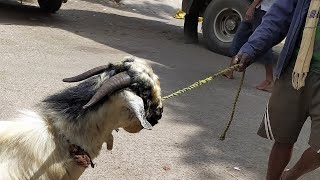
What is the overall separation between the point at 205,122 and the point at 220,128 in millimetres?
217

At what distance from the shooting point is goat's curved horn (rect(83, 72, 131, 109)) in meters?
2.88

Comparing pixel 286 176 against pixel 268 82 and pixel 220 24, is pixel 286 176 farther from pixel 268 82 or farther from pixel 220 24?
pixel 220 24

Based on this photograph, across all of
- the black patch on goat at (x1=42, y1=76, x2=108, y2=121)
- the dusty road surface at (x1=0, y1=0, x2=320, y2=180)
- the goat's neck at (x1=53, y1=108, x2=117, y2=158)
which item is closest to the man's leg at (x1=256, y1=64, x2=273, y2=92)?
the dusty road surface at (x1=0, y1=0, x2=320, y2=180)

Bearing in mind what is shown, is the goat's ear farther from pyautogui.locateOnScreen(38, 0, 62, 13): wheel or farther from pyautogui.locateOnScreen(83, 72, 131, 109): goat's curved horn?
pyautogui.locateOnScreen(38, 0, 62, 13): wheel

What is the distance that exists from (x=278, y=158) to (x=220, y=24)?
20.8 feet

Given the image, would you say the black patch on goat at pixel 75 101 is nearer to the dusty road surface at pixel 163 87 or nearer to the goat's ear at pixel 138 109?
the goat's ear at pixel 138 109

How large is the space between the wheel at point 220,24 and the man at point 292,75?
586 cm

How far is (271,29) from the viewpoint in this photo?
3.69m

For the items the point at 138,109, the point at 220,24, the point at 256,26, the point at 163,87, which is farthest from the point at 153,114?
the point at 220,24

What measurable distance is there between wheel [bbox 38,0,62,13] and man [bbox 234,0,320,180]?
334 inches

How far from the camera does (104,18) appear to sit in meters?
12.4

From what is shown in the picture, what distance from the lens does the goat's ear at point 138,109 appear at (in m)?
2.93

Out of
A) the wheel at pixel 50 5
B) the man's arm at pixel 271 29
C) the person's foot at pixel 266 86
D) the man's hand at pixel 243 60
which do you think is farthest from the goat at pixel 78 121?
the wheel at pixel 50 5

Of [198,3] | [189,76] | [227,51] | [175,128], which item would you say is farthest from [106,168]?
[198,3]
